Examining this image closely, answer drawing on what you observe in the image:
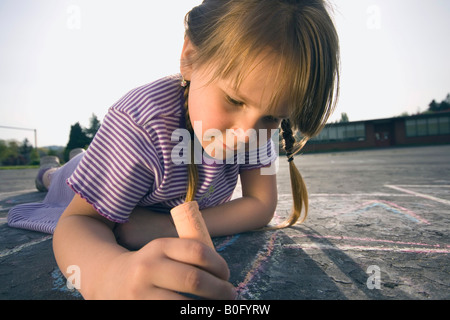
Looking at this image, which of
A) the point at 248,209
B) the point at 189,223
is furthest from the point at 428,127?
the point at 189,223

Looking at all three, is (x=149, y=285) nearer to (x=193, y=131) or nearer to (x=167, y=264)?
(x=167, y=264)

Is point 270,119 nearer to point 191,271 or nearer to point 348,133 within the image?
point 191,271

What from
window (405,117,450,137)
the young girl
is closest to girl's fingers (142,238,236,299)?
the young girl

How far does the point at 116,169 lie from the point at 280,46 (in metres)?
0.66

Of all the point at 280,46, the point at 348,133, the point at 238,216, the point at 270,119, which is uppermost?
the point at 348,133

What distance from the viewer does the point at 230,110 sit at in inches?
37.1

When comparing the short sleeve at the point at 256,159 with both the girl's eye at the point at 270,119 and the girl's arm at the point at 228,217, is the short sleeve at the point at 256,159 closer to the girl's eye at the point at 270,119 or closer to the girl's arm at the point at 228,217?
the girl's arm at the point at 228,217

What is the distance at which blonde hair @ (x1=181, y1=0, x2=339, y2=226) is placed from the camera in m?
0.91

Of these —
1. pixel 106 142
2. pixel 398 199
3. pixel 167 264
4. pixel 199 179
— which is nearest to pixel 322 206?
pixel 398 199

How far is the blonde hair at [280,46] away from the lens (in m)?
0.91

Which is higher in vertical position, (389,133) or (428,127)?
(428,127)

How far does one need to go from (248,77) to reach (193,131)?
36 centimetres

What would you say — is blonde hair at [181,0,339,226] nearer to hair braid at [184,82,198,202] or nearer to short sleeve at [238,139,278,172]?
hair braid at [184,82,198,202]

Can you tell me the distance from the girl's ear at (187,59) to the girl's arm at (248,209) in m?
0.57
